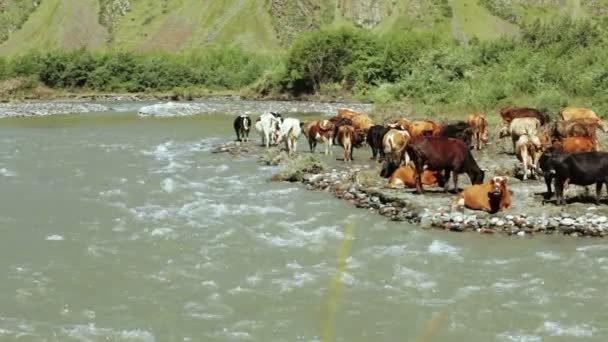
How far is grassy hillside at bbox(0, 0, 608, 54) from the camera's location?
469ft

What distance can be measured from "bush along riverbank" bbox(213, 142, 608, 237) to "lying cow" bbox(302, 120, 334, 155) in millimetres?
2768

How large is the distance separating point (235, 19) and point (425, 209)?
138 meters

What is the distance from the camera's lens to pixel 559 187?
1620cm

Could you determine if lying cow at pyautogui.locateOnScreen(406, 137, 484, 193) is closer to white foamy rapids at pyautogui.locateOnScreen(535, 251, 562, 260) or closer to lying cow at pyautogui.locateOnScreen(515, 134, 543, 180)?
lying cow at pyautogui.locateOnScreen(515, 134, 543, 180)

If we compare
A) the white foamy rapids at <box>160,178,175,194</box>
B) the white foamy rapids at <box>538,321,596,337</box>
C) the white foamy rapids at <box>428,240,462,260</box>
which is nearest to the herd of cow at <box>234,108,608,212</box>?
the white foamy rapids at <box>428,240,462,260</box>

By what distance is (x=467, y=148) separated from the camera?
58.7 ft

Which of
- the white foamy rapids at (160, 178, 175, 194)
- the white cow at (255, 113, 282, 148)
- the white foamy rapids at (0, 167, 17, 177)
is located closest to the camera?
the white foamy rapids at (160, 178, 175, 194)

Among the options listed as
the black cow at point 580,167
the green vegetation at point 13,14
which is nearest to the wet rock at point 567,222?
the black cow at point 580,167

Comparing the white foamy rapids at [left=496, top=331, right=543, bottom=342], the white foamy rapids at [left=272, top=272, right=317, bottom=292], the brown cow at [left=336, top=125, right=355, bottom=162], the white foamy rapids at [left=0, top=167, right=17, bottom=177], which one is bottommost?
the white foamy rapids at [left=496, top=331, right=543, bottom=342]


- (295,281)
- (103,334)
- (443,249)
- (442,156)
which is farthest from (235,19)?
(103,334)

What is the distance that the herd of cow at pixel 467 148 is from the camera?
1588cm

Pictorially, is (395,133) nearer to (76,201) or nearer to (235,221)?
(235,221)

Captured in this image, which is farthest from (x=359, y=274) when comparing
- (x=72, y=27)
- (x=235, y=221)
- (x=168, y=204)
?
(x=72, y=27)

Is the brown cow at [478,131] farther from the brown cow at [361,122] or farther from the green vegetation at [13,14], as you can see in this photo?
the green vegetation at [13,14]
